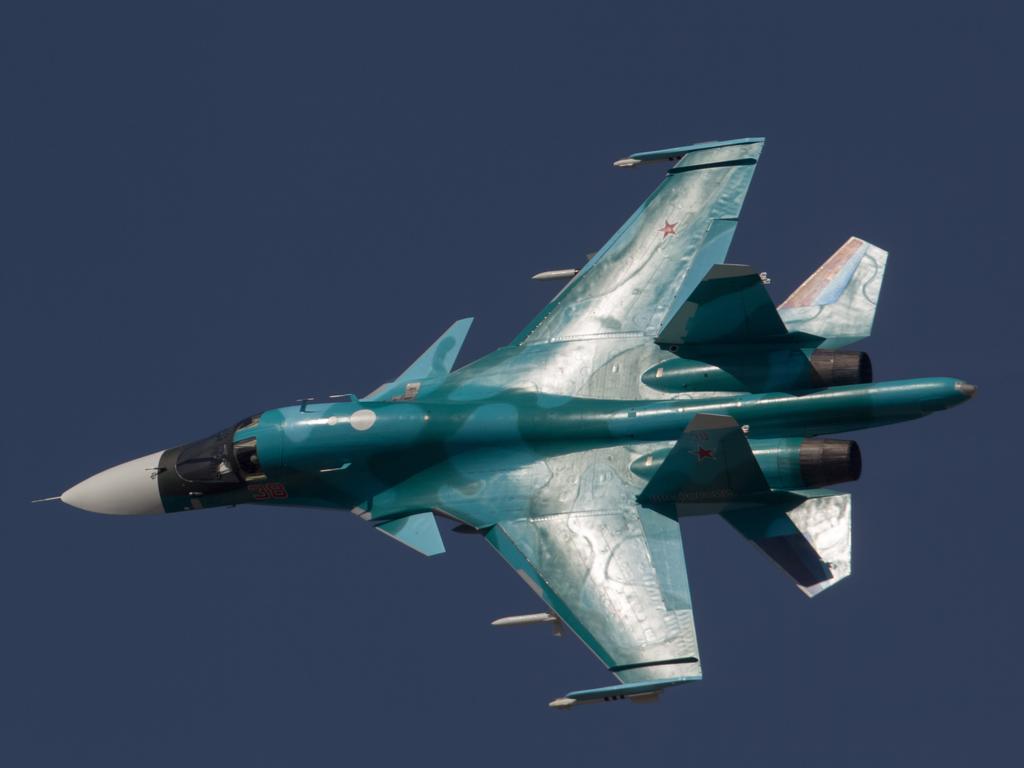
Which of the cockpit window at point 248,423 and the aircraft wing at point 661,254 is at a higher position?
the aircraft wing at point 661,254

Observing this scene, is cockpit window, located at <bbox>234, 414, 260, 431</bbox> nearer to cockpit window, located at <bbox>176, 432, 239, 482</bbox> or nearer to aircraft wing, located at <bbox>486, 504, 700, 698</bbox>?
cockpit window, located at <bbox>176, 432, 239, 482</bbox>

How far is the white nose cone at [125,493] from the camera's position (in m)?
42.9

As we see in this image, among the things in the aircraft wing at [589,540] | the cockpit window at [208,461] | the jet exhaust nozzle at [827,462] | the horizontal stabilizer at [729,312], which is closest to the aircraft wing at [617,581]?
the aircraft wing at [589,540]

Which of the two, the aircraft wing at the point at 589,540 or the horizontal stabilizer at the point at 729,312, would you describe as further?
the horizontal stabilizer at the point at 729,312

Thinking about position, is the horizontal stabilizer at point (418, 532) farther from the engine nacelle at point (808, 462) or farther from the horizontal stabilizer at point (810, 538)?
the engine nacelle at point (808, 462)

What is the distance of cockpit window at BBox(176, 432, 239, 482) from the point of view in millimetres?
42469

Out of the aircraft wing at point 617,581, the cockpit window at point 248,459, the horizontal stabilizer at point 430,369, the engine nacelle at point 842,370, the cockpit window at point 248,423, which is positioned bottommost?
the aircraft wing at point 617,581

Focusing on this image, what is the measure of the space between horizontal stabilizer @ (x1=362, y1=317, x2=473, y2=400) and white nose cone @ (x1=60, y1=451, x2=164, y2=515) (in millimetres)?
3872

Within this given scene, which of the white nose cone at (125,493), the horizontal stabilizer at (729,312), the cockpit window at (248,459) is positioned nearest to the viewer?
the horizontal stabilizer at (729,312)

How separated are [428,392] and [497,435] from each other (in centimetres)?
188

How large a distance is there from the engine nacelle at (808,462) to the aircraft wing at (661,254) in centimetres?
370

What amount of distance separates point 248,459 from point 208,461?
32.2 inches

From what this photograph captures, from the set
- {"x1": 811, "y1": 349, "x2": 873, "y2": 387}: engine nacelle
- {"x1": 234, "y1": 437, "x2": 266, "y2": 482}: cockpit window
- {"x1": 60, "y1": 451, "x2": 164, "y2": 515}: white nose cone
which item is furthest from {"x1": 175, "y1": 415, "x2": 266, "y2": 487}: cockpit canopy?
{"x1": 811, "y1": 349, "x2": 873, "y2": 387}: engine nacelle

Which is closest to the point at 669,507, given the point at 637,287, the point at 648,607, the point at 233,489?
the point at 648,607
